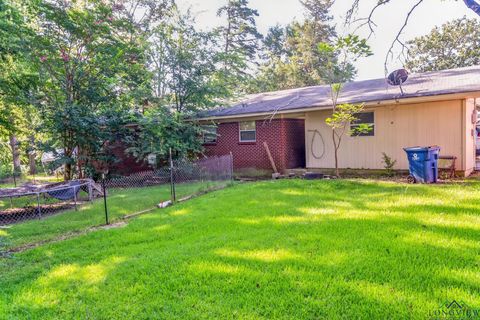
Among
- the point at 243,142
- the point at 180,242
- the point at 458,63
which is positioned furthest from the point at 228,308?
the point at 458,63

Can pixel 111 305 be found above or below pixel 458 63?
below

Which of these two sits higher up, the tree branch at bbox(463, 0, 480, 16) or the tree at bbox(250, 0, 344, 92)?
the tree at bbox(250, 0, 344, 92)

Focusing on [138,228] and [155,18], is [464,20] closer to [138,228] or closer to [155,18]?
[155,18]

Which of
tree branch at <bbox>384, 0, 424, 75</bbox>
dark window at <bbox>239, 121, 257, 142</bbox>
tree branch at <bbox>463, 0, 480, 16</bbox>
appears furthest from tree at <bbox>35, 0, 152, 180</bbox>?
tree branch at <bbox>463, 0, 480, 16</bbox>

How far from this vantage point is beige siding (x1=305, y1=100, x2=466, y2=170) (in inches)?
372

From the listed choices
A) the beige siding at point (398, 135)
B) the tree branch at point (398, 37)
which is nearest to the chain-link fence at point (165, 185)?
the beige siding at point (398, 135)

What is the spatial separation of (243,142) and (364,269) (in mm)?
10000

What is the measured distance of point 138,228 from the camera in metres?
5.60

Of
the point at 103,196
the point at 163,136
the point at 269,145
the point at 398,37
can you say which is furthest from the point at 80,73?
the point at 398,37

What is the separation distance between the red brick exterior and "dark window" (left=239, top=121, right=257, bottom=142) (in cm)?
17

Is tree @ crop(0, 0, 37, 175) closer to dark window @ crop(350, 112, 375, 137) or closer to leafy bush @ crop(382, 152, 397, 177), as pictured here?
dark window @ crop(350, 112, 375, 137)

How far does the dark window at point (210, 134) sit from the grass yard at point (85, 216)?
3.59 metres

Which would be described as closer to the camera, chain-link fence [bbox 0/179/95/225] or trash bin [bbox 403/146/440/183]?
chain-link fence [bbox 0/179/95/225]

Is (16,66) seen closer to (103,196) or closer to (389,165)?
(103,196)
